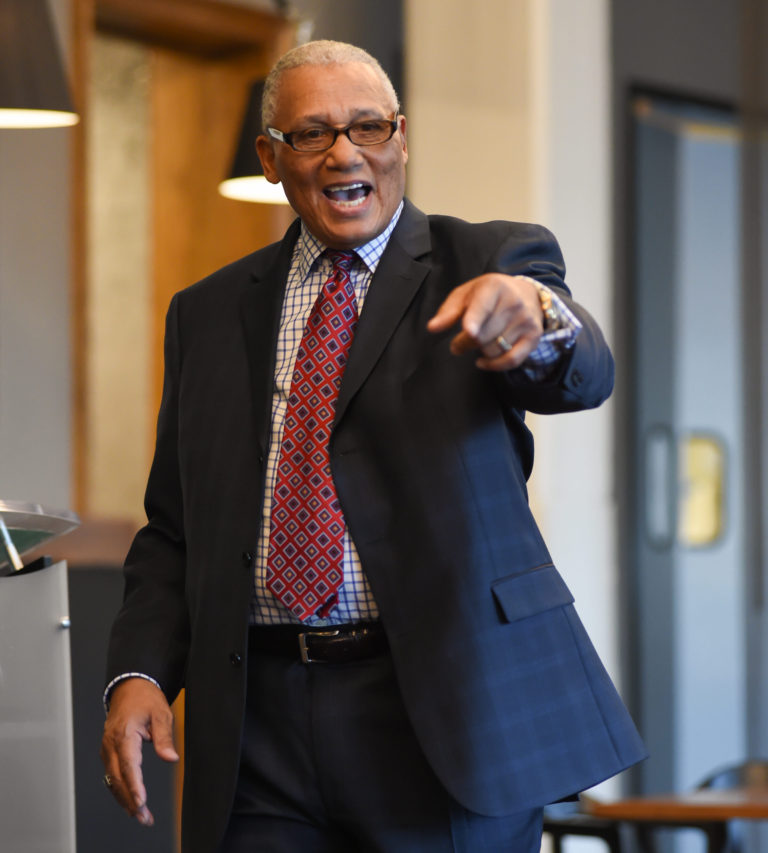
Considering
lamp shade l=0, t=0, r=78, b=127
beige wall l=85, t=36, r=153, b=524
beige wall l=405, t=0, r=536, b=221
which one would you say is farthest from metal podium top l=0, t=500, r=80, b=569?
beige wall l=85, t=36, r=153, b=524

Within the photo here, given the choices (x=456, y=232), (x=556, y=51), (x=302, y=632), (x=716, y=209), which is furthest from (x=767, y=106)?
(x=302, y=632)

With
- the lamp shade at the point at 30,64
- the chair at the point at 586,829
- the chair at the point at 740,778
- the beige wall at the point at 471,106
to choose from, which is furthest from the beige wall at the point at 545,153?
the lamp shade at the point at 30,64

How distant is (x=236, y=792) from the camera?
1705mm

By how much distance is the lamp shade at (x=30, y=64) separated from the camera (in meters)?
3.22

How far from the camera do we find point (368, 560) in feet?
5.30

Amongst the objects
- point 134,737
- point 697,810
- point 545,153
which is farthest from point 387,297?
point 545,153

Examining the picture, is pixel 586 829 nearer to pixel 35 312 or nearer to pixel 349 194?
pixel 35 312

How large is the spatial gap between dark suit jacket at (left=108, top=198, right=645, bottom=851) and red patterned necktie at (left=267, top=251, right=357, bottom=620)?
0.03 m

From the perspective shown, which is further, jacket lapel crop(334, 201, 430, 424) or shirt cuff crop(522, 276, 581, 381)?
jacket lapel crop(334, 201, 430, 424)

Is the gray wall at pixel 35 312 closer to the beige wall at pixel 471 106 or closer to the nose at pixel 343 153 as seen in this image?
the beige wall at pixel 471 106

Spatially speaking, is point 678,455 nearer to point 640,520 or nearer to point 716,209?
point 640,520

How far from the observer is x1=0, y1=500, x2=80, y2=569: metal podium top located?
1.59 m

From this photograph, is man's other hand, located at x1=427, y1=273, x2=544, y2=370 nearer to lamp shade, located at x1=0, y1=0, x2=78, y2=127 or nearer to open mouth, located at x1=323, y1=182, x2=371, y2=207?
open mouth, located at x1=323, y1=182, x2=371, y2=207

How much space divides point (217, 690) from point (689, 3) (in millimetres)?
4885
